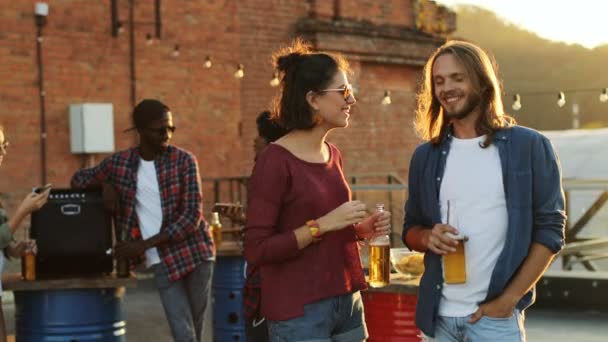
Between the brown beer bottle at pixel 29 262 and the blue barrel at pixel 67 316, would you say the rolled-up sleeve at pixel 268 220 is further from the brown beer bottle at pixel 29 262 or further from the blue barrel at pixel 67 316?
the brown beer bottle at pixel 29 262

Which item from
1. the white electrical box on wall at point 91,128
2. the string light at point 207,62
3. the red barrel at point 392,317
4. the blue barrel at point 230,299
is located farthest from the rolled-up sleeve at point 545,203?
the string light at point 207,62

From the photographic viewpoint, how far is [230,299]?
7145 mm

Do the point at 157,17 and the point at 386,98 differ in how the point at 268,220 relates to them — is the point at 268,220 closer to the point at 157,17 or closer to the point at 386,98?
the point at 157,17

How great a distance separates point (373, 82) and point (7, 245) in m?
12.5

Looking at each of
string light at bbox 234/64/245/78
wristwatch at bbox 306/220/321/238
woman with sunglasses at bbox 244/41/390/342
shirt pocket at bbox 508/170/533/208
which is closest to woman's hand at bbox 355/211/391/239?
woman with sunglasses at bbox 244/41/390/342

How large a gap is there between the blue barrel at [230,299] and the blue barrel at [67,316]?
1783 millimetres

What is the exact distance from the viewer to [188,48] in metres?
15.1

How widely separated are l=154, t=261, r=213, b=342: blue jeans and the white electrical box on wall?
796 cm

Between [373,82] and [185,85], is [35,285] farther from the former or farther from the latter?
[373,82]

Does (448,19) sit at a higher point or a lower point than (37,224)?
higher

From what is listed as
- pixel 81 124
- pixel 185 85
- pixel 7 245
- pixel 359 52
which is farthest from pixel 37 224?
pixel 359 52

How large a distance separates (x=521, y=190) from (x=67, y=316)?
2840 mm

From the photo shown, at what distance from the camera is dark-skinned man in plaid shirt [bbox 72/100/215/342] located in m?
5.77

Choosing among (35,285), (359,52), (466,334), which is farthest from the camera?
(359,52)
